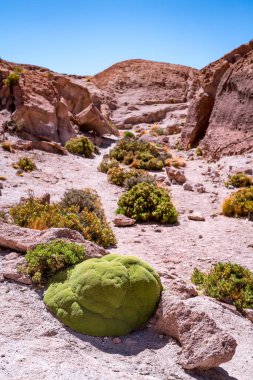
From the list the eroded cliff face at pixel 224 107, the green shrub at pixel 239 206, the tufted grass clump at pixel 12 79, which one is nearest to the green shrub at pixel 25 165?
the tufted grass clump at pixel 12 79

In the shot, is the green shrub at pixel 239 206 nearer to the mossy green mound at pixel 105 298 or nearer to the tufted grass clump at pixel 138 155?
the mossy green mound at pixel 105 298

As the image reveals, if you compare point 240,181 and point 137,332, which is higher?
point 240,181

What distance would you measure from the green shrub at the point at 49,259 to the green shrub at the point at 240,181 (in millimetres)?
10598

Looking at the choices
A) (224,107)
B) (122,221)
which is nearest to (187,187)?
(122,221)

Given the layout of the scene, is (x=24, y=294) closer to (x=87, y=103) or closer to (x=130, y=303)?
(x=130, y=303)

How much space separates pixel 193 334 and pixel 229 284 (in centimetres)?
243

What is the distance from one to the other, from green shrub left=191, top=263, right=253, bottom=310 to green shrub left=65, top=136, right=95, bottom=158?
1499cm

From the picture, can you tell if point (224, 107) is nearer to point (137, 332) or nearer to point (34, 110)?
point (34, 110)

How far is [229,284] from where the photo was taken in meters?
6.73

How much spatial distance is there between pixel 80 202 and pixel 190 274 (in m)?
4.15

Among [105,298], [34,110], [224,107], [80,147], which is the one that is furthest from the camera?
[80,147]

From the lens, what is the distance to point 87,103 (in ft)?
96.5

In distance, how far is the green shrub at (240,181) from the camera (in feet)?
49.2

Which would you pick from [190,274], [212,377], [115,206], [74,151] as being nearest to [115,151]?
[74,151]
